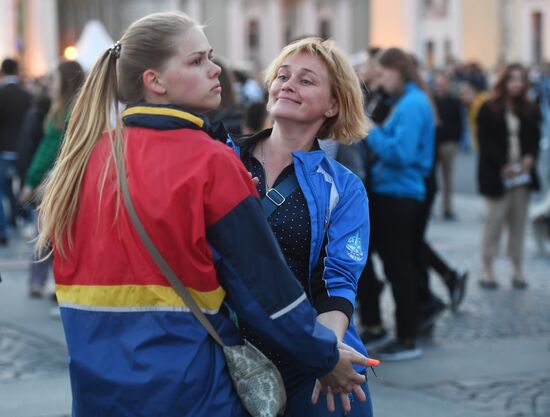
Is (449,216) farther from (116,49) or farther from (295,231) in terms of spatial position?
(116,49)

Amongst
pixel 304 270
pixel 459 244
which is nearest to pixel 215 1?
pixel 459 244

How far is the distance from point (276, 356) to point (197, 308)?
449mm

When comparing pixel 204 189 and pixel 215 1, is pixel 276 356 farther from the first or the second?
pixel 215 1

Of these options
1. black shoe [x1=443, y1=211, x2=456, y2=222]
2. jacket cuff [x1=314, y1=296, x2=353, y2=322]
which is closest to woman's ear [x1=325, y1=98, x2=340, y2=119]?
jacket cuff [x1=314, y1=296, x2=353, y2=322]

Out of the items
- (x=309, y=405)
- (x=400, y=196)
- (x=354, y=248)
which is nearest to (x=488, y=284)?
(x=400, y=196)

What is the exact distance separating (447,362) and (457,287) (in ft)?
4.88

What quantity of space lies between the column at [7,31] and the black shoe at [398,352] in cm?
4511

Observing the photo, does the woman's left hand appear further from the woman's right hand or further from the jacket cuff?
the jacket cuff

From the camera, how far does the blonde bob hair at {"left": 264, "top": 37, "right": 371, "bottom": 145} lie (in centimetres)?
346

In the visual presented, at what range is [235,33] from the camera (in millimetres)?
76438

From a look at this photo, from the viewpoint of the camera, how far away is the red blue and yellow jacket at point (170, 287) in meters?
2.61

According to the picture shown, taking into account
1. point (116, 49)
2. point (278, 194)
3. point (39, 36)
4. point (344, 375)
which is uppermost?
point (39, 36)

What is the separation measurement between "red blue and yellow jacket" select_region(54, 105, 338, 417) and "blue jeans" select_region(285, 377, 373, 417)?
382mm

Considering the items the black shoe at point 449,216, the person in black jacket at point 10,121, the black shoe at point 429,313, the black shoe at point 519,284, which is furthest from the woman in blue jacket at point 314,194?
the black shoe at point 449,216
